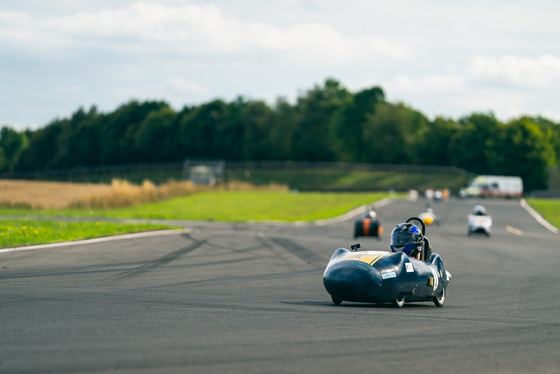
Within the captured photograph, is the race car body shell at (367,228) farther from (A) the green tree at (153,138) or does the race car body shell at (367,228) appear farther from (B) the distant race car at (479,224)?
(A) the green tree at (153,138)

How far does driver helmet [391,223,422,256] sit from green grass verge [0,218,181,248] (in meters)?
11.4

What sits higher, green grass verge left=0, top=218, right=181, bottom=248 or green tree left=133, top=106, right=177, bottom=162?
green tree left=133, top=106, right=177, bottom=162

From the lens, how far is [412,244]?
14.1 m

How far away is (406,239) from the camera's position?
46.4ft

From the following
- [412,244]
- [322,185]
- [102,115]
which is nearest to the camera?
[412,244]

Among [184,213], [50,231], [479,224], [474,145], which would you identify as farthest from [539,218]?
[474,145]

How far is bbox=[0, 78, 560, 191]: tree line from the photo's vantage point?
453 feet

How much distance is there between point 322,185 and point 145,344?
109 m

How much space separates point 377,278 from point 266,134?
5736 inches

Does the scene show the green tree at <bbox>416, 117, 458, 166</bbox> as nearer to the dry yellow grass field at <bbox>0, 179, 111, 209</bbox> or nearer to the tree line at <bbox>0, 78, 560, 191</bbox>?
the tree line at <bbox>0, 78, 560, 191</bbox>

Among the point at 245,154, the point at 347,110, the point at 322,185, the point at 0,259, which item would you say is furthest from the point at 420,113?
the point at 0,259

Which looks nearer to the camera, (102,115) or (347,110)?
(347,110)

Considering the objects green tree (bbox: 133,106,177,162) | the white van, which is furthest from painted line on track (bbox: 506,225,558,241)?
green tree (bbox: 133,106,177,162)

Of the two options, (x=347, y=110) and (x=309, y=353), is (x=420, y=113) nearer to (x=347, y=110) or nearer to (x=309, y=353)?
(x=347, y=110)
